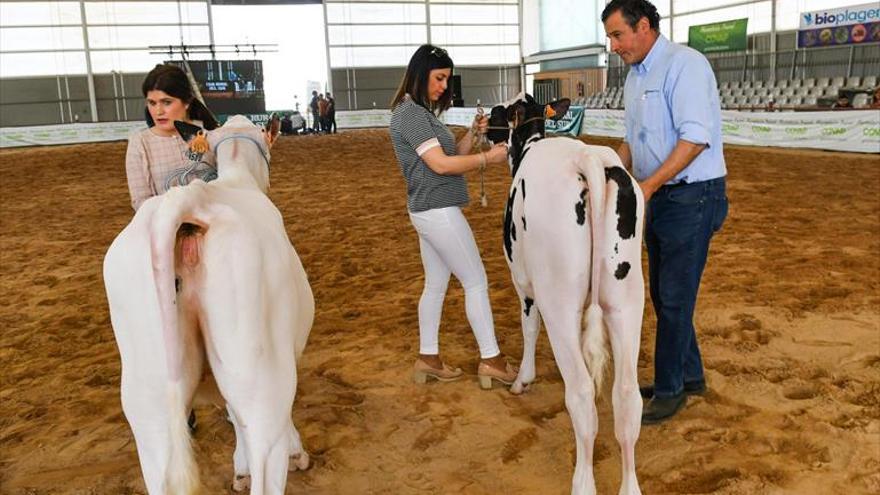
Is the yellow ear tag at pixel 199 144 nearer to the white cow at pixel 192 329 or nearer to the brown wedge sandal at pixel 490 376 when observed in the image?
the white cow at pixel 192 329

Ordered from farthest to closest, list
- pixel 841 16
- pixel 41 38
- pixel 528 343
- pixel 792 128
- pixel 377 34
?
1. pixel 377 34
2. pixel 41 38
3. pixel 841 16
4. pixel 792 128
5. pixel 528 343

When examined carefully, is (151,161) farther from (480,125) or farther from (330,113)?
(330,113)

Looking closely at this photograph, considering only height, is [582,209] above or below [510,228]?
above

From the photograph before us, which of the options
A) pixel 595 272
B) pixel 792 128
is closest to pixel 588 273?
pixel 595 272

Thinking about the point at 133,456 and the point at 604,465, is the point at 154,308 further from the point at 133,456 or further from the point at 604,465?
the point at 604,465

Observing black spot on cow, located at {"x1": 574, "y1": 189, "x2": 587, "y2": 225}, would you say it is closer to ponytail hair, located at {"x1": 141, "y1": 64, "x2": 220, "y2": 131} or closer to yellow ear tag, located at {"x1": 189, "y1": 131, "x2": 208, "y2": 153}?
yellow ear tag, located at {"x1": 189, "y1": 131, "x2": 208, "y2": 153}

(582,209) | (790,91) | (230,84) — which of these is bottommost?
(582,209)

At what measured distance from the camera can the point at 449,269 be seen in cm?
380

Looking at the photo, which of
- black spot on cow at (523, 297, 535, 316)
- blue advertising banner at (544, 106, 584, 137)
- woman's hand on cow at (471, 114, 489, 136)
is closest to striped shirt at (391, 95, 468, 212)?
woman's hand on cow at (471, 114, 489, 136)

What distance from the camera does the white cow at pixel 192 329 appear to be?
75.9 inches

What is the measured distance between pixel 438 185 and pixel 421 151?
0.74 ft

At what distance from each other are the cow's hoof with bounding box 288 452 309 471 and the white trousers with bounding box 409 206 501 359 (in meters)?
1.06

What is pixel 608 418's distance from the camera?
3.51m

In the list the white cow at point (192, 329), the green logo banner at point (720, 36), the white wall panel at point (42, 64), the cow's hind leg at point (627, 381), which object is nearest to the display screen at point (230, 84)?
the white wall panel at point (42, 64)
